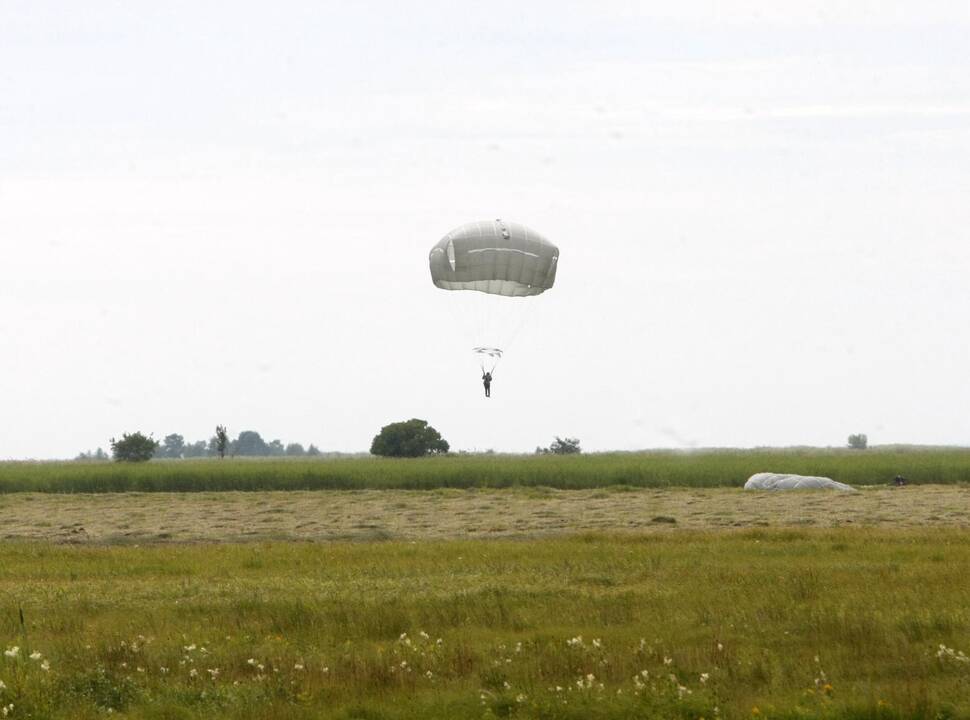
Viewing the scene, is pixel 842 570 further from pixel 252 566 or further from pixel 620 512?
pixel 620 512

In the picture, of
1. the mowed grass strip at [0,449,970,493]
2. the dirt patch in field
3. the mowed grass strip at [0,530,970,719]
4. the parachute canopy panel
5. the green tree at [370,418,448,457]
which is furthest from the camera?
the green tree at [370,418,448,457]

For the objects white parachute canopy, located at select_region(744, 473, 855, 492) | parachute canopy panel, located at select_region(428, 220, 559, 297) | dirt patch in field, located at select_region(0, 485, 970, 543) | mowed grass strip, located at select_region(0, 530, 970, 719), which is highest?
parachute canopy panel, located at select_region(428, 220, 559, 297)

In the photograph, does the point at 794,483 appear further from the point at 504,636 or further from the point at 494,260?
Result: the point at 504,636

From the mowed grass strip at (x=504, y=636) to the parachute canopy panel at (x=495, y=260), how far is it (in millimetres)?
20314

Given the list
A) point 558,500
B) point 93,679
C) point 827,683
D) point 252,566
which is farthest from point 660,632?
point 558,500

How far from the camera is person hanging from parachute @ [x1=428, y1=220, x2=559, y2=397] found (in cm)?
4084

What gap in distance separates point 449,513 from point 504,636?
71.6ft

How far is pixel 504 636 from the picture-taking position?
44.7 ft

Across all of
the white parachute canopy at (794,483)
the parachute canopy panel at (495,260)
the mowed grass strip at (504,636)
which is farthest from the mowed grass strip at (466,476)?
the mowed grass strip at (504,636)

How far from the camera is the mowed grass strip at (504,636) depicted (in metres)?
10.9

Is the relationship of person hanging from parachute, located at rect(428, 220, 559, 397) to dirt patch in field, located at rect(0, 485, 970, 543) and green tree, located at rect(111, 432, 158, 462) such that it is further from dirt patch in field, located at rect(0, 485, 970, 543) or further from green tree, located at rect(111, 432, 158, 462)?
green tree, located at rect(111, 432, 158, 462)

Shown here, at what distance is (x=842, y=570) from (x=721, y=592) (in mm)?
2872

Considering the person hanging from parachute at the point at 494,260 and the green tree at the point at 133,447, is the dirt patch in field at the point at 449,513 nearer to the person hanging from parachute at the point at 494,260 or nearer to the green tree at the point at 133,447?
the person hanging from parachute at the point at 494,260

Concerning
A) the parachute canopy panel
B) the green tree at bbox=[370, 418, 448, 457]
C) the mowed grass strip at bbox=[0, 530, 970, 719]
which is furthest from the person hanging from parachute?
the green tree at bbox=[370, 418, 448, 457]
